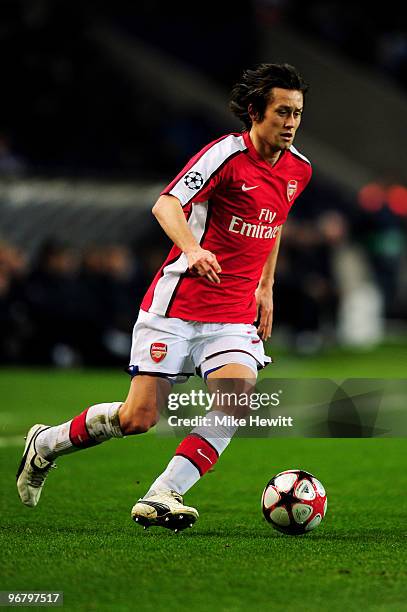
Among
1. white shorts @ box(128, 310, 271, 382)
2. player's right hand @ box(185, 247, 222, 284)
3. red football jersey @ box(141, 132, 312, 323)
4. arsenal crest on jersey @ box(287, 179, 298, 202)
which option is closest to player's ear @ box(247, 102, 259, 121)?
red football jersey @ box(141, 132, 312, 323)

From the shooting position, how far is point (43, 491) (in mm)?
7145

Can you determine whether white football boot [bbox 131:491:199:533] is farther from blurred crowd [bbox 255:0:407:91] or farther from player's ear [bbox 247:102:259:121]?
blurred crowd [bbox 255:0:407:91]

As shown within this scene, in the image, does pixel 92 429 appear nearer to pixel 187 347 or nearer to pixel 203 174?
pixel 187 347

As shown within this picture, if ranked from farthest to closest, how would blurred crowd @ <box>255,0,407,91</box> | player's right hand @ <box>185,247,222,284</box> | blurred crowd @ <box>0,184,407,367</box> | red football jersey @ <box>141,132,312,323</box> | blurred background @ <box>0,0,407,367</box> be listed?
1. blurred crowd @ <box>255,0,407,91</box>
2. blurred background @ <box>0,0,407,367</box>
3. blurred crowd @ <box>0,184,407,367</box>
4. red football jersey @ <box>141,132,312,323</box>
5. player's right hand @ <box>185,247,222,284</box>

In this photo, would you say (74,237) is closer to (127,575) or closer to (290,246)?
(290,246)

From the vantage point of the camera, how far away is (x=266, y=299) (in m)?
6.50

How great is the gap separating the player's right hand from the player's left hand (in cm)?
97

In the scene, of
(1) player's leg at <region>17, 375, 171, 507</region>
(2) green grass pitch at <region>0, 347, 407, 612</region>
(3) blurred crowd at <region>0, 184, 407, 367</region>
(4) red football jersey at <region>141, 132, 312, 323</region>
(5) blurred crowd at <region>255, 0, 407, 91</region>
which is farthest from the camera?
(5) blurred crowd at <region>255, 0, 407, 91</region>

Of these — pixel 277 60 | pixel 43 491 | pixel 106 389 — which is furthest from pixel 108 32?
pixel 43 491

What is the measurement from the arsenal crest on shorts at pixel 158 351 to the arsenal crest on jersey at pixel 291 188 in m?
0.99

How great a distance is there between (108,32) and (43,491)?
17.2 m

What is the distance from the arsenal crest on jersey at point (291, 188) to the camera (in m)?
6.21

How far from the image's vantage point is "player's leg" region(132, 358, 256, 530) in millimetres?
5684

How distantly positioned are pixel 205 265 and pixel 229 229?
0.66m
